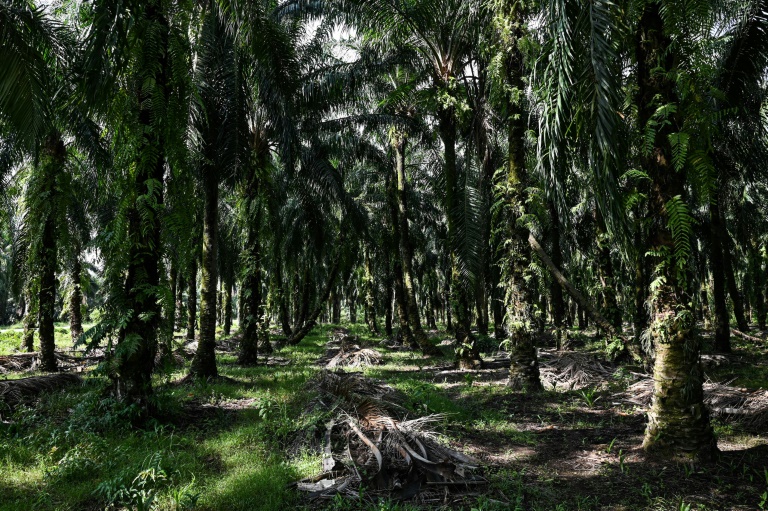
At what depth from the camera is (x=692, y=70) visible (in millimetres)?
4680

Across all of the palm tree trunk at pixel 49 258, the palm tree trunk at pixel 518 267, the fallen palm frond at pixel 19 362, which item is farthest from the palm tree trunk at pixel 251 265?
the palm tree trunk at pixel 518 267

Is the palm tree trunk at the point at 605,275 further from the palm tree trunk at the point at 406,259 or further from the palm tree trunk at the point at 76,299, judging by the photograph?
the palm tree trunk at the point at 76,299

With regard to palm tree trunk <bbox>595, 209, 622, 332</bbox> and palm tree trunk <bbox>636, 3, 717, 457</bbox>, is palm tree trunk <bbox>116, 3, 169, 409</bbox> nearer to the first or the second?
palm tree trunk <bbox>636, 3, 717, 457</bbox>

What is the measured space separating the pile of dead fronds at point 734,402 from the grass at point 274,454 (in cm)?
30

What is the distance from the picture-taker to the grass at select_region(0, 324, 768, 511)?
395 centimetres

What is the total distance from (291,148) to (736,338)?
19.6 metres

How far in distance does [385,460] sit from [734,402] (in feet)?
17.7

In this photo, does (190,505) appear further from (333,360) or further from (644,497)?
(333,360)

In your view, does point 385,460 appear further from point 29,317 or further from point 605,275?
point 29,317

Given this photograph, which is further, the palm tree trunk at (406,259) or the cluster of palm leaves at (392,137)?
the palm tree trunk at (406,259)

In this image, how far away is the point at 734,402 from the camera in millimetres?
6328

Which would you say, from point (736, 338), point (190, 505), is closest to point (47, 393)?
point (190, 505)

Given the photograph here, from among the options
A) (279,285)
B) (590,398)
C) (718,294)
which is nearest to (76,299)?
(279,285)

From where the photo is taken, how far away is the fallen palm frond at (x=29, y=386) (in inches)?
278
